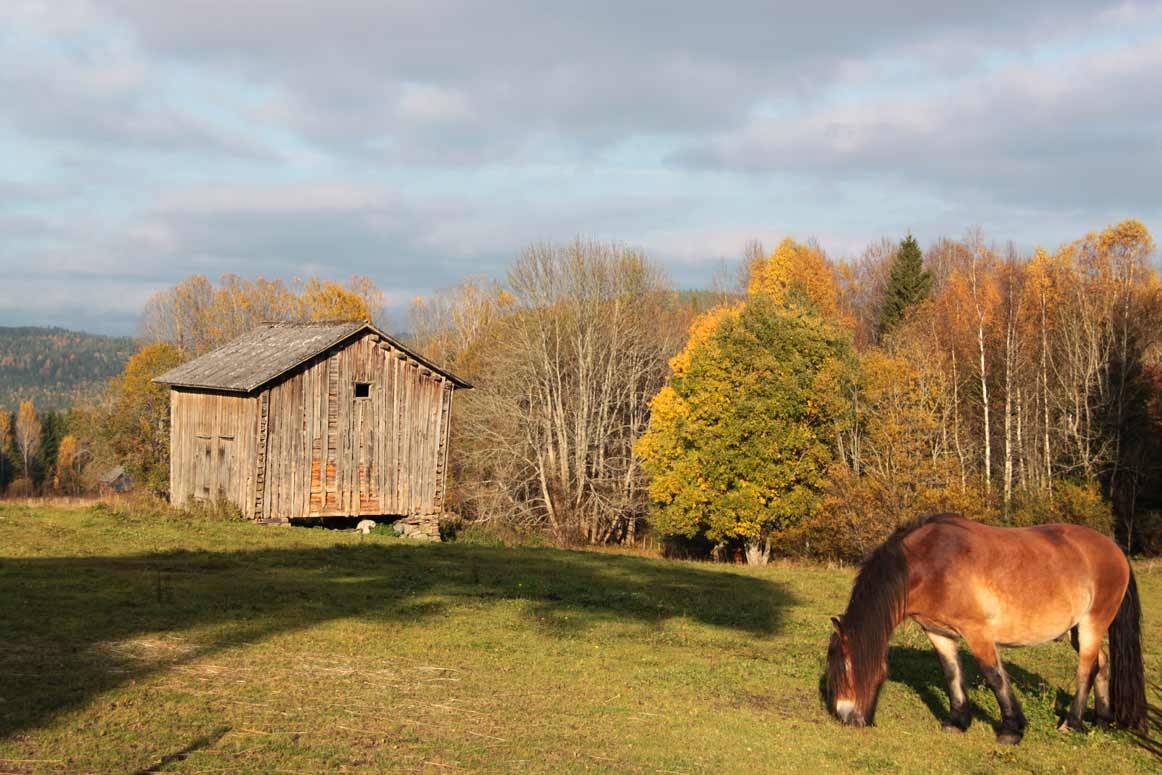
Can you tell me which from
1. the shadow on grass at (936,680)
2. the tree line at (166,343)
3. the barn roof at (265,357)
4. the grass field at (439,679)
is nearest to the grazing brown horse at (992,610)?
the grass field at (439,679)

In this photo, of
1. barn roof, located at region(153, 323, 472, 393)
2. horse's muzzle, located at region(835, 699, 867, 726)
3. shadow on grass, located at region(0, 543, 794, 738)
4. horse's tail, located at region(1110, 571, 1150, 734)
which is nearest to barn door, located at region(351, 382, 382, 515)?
barn roof, located at region(153, 323, 472, 393)

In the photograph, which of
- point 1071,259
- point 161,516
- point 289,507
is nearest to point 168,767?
point 161,516

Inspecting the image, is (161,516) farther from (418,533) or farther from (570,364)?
(570,364)

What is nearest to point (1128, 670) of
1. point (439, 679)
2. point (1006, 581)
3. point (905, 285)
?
point (1006, 581)

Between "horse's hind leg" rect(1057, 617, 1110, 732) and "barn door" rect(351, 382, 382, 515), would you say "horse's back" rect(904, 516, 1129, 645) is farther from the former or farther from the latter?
"barn door" rect(351, 382, 382, 515)

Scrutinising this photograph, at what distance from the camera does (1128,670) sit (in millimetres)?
9445

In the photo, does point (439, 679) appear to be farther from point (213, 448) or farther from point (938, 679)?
point (213, 448)

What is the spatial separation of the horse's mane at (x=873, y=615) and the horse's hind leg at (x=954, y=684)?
2.39 ft

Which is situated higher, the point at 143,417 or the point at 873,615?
the point at 143,417

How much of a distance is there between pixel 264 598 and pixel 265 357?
1838 centimetres

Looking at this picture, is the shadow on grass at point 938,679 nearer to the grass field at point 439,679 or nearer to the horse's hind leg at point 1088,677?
the grass field at point 439,679

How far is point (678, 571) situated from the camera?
75.5 feet

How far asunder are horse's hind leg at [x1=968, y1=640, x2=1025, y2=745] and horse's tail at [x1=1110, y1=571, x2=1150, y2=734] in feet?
4.25

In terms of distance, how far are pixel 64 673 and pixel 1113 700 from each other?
10.7 meters
